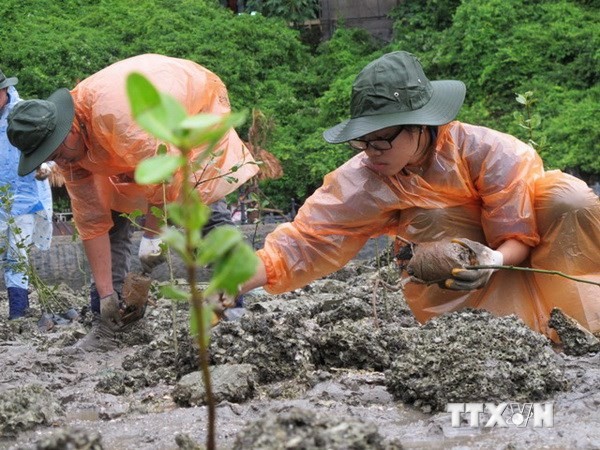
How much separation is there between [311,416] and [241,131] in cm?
1187

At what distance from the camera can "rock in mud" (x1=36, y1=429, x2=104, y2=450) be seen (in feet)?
5.35

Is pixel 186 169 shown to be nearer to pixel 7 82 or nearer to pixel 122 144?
pixel 122 144

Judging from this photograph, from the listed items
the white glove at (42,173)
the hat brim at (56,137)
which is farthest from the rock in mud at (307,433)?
the white glove at (42,173)

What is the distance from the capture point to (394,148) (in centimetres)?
382

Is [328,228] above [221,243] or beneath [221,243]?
beneath

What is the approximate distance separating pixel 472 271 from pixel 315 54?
13034mm

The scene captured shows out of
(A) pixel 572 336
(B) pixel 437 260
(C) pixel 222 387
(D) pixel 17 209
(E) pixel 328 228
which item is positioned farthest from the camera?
(D) pixel 17 209

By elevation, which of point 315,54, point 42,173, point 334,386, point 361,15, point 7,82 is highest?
point 334,386

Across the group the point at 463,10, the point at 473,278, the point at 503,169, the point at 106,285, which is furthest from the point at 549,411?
the point at 463,10

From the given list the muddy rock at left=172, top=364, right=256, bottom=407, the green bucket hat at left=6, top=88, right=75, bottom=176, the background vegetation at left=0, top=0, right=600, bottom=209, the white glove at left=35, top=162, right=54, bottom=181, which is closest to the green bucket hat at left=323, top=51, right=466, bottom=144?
the muddy rock at left=172, top=364, right=256, bottom=407

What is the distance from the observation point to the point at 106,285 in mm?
5383

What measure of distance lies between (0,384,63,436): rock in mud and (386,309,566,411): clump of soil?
1.05 meters

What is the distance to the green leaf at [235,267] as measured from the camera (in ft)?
4.12

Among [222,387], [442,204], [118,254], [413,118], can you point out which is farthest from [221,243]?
[118,254]
